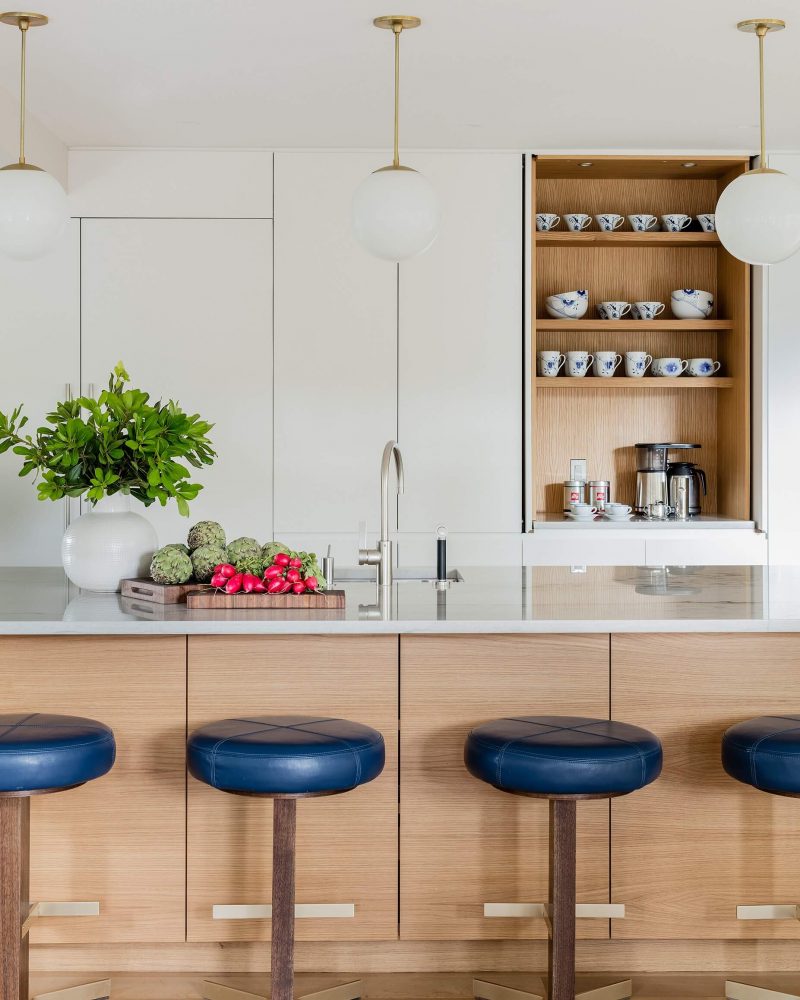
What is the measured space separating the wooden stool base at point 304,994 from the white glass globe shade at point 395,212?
1660mm

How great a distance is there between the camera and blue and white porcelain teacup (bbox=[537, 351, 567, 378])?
14.4 feet

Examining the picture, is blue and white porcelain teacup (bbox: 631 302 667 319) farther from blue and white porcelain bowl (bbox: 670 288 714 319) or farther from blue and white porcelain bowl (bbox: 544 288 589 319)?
blue and white porcelain bowl (bbox: 544 288 589 319)

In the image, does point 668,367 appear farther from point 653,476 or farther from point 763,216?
point 763,216

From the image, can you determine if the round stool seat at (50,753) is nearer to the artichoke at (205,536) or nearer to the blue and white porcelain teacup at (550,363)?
the artichoke at (205,536)

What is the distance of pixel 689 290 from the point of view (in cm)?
445

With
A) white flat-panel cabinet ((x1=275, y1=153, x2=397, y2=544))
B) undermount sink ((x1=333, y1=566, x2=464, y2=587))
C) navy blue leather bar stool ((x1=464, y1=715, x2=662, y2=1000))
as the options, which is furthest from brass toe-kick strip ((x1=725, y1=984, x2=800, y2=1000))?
white flat-panel cabinet ((x1=275, y1=153, x2=397, y2=544))

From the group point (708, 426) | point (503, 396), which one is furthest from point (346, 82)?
point (708, 426)

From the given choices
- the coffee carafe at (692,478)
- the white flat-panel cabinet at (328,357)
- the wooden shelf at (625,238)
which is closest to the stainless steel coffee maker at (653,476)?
the coffee carafe at (692,478)

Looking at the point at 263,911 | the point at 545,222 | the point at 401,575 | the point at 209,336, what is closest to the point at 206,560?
the point at 263,911

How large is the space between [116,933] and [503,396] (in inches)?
100

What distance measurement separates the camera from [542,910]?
7.72 feet

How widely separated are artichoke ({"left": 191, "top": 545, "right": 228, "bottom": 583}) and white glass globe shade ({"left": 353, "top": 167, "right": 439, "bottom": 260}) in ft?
2.67

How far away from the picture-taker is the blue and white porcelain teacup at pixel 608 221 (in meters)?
4.39

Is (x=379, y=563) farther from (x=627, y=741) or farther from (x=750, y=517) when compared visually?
(x=750, y=517)
